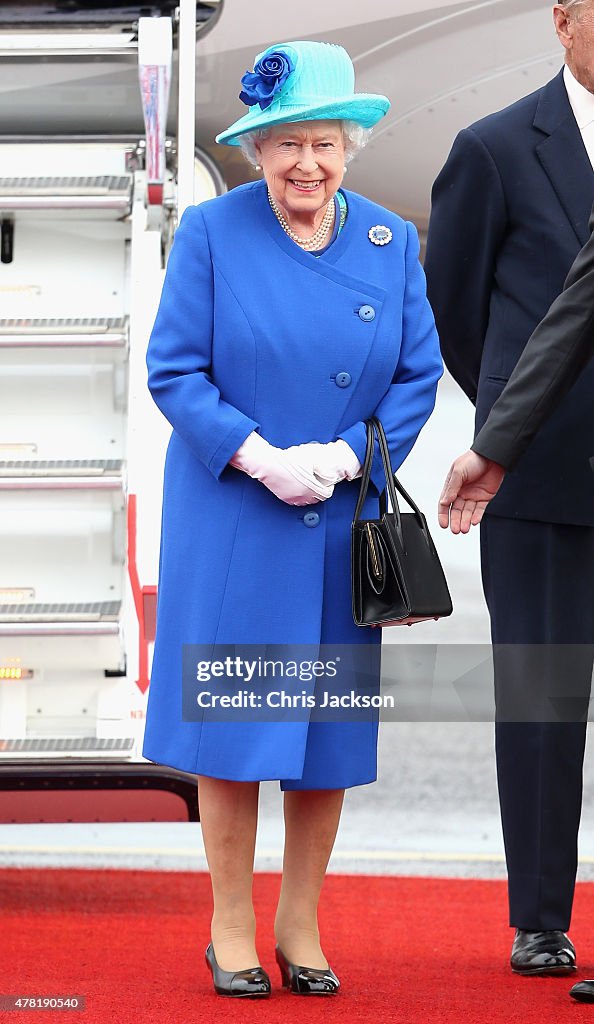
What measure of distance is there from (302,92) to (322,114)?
49mm

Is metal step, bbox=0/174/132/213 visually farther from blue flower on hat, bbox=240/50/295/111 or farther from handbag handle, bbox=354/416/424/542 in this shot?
handbag handle, bbox=354/416/424/542

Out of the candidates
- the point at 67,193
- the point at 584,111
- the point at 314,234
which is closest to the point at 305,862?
the point at 314,234

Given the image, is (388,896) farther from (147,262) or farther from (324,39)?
(324,39)

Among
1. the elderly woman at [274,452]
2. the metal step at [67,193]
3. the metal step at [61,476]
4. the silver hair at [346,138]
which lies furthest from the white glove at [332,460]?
the metal step at [67,193]

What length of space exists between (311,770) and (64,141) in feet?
7.21

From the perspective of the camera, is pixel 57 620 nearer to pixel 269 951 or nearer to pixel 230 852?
pixel 269 951

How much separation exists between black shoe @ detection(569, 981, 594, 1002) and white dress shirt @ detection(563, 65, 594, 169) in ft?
4.42

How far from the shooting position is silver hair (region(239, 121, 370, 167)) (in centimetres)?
261

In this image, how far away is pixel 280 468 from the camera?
2.53 metres

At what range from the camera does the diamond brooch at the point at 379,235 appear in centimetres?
271

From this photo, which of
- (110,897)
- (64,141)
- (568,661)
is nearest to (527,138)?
(568,661)

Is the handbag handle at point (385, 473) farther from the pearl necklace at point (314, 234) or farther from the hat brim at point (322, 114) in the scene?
the hat brim at point (322, 114)

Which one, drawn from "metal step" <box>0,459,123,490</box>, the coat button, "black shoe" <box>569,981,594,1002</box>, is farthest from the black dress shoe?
"metal step" <box>0,459,123,490</box>

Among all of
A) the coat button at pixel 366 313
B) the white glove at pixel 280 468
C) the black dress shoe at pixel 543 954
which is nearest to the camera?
the white glove at pixel 280 468
